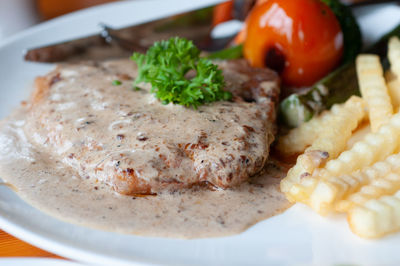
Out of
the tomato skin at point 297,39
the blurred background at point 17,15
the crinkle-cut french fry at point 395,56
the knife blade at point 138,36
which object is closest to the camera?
the crinkle-cut french fry at point 395,56

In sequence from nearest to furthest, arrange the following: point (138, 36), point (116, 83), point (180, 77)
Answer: point (180, 77)
point (116, 83)
point (138, 36)

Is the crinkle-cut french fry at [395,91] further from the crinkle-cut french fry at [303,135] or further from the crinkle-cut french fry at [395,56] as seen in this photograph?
the crinkle-cut french fry at [303,135]

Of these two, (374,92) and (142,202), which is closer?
(142,202)

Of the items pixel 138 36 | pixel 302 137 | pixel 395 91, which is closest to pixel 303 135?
pixel 302 137

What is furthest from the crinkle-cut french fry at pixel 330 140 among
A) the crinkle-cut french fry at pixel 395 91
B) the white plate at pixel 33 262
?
the white plate at pixel 33 262

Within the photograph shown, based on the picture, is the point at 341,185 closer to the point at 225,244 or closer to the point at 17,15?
the point at 225,244

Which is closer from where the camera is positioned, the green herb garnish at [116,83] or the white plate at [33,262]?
the white plate at [33,262]

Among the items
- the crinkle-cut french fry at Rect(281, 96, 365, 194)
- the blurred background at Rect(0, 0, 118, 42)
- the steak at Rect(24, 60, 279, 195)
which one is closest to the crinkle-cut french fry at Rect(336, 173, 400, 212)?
the crinkle-cut french fry at Rect(281, 96, 365, 194)

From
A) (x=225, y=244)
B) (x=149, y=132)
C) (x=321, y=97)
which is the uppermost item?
(x=149, y=132)
